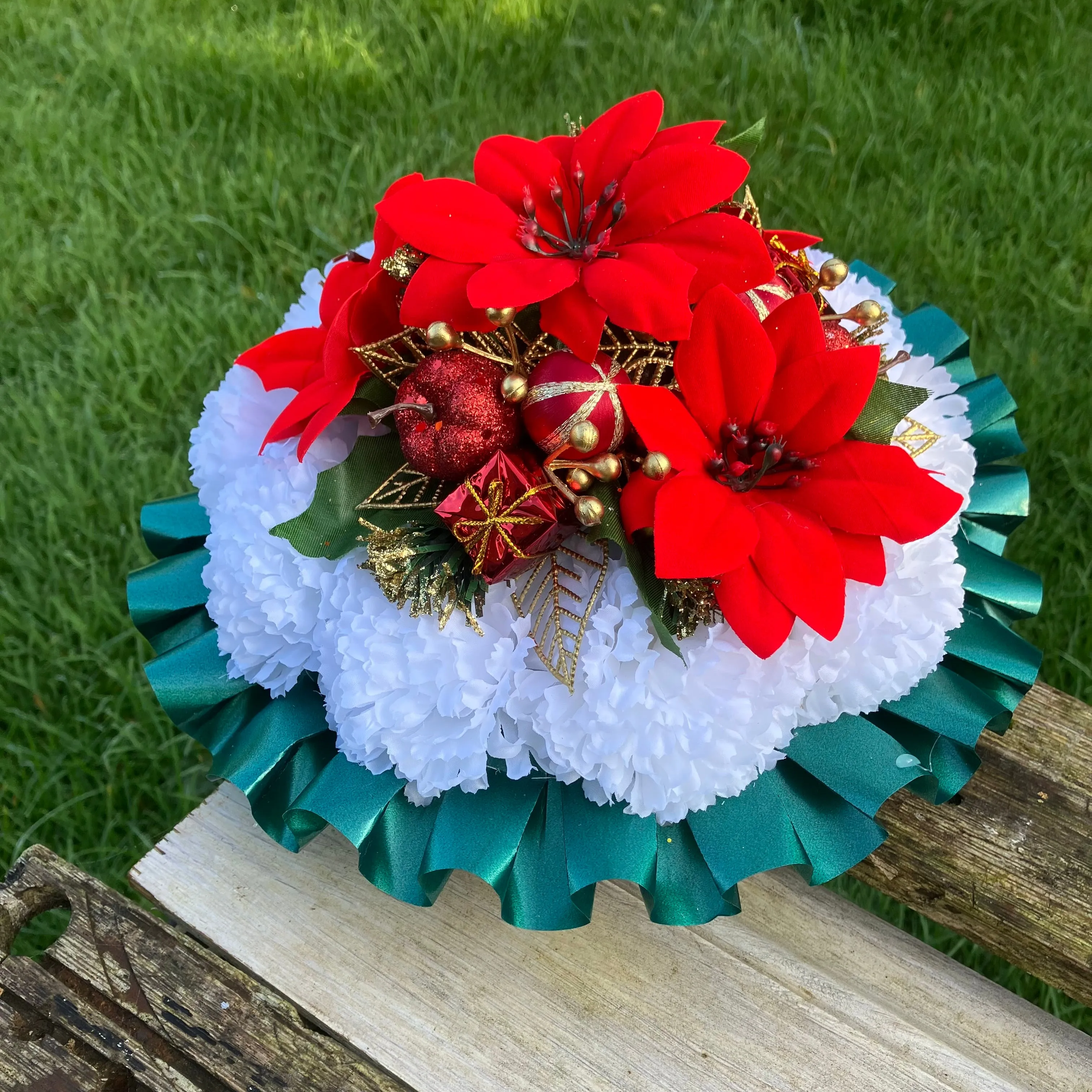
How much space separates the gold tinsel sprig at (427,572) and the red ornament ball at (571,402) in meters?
0.11

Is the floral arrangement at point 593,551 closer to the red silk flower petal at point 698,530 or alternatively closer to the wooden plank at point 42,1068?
the red silk flower petal at point 698,530

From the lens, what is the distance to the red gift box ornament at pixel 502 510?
640 millimetres

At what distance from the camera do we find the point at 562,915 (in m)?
0.73

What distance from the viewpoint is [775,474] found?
0.66 m

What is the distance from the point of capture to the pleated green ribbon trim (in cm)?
74

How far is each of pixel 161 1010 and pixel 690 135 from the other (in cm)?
86

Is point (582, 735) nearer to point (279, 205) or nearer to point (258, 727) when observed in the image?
point (258, 727)

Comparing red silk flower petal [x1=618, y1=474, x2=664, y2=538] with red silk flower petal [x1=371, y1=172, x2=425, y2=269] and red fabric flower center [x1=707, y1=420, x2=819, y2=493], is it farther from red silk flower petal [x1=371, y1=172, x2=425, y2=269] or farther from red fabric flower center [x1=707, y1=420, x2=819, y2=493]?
red silk flower petal [x1=371, y1=172, x2=425, y2=269]

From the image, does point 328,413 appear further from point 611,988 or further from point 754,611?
point 611,988

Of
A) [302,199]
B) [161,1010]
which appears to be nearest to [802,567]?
[161,1010]

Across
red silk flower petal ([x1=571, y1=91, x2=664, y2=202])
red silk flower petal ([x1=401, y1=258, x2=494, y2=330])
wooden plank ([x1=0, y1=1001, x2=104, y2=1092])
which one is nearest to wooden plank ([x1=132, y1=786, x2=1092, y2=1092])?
wooden plank ([x1=0, y1=1001, x2=104, y2=1092])

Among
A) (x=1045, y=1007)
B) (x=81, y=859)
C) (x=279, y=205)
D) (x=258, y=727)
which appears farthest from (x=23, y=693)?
(x=1045, y=1007)

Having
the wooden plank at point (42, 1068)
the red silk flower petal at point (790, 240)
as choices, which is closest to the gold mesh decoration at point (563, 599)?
the red silk flower petal at point (790, 240)

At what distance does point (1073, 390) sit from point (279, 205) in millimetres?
1470
